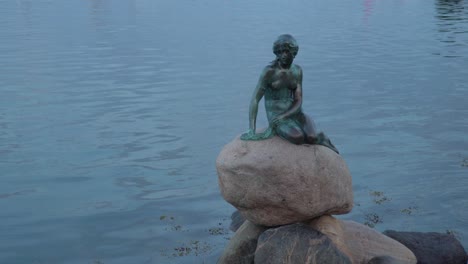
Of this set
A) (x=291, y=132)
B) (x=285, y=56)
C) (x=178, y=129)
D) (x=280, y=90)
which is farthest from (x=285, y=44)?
(x=178, y=129)

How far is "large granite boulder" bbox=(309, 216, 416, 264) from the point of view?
10766 millimetres

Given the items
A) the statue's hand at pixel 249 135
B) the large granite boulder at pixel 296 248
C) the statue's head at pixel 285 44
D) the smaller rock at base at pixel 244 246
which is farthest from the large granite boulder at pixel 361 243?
the statue's head at pixel 285 44

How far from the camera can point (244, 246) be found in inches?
437

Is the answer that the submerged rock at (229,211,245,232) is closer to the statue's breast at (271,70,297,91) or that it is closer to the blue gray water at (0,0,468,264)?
the blue gray water at (0,0,468,264)

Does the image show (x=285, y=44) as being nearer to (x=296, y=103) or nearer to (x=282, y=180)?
(x=296, y=103)

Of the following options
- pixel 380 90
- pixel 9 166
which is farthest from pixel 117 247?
pixel 380 90

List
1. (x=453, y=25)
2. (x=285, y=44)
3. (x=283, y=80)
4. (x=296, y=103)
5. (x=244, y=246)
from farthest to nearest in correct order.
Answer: (x=453, y=25), (x=244, y=246), (x=296, y=103), (x=283, y=80), (x=285, y=44)

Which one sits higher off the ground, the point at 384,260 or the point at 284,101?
the point at 284,101

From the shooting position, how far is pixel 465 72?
2997 cm

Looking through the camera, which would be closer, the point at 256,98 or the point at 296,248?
the point at 296,248

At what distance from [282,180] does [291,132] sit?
2.52 feet

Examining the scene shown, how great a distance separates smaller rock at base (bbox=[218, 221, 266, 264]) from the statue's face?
8.47 ft

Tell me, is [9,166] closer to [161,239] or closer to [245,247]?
[161,239]

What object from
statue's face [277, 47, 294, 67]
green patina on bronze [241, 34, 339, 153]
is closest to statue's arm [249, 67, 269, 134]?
green patina on bronze [241, 34, 339, 153]
